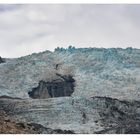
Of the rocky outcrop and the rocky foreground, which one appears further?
the rocky foreground

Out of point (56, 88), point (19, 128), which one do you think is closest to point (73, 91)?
point (56, 88)

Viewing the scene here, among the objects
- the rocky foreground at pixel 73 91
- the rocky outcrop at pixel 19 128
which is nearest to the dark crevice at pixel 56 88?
the rocky foreground at pixel 73 91

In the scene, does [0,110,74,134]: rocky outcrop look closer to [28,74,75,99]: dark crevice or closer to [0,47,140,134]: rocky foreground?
[0,47,140,134]: rocky foreground

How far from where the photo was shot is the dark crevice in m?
9.43

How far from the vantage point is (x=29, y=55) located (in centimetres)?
960

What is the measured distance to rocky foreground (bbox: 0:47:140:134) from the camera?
9391 mm

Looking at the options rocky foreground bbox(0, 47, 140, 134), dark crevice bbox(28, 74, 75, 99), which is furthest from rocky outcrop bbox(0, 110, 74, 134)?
dark crevice bbox(28, 74, 75, 99)

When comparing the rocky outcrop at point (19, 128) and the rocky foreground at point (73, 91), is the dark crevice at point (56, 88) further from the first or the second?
the rocky outcrop at point (19, 128)

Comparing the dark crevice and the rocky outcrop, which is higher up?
the dark crevice

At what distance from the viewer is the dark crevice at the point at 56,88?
9.43 metres

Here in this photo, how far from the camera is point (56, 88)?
943 centimetres

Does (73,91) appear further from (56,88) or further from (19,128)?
(19,128)

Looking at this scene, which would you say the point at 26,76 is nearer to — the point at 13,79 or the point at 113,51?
the point at 13,79

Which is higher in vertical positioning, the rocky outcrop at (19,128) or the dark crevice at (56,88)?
the dark crevice at (56,88)
